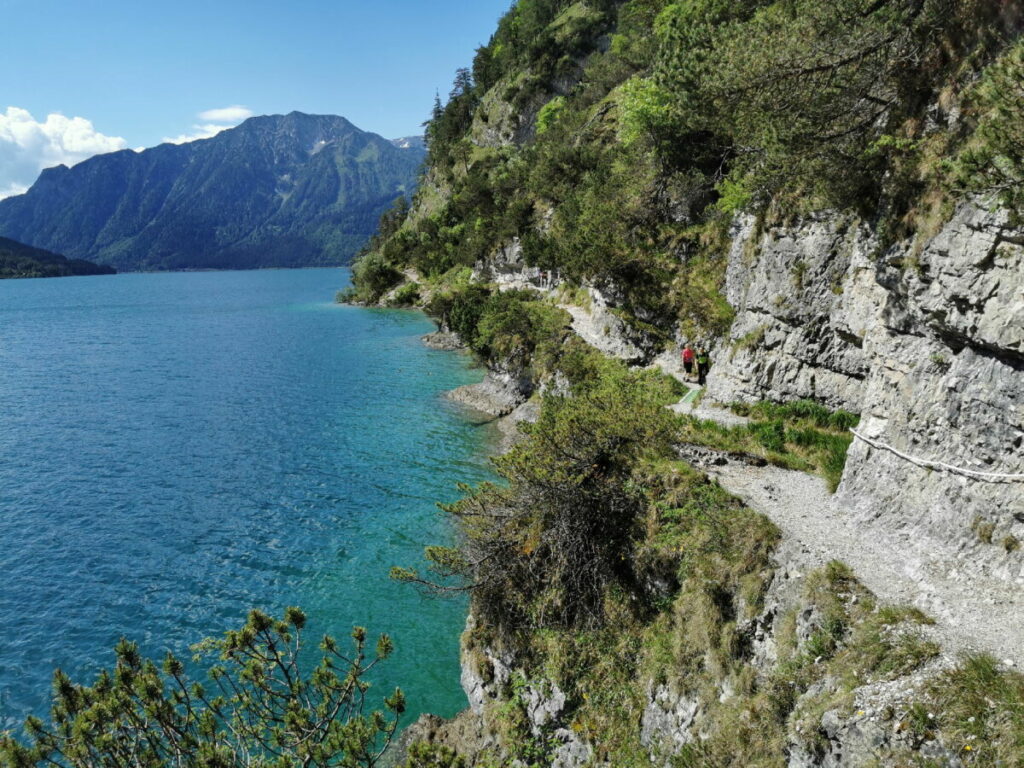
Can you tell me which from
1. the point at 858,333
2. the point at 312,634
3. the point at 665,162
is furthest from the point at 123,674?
the point at 665,162

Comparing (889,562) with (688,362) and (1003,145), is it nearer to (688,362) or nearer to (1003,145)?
(1003,145)

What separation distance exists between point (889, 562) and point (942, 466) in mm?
2661

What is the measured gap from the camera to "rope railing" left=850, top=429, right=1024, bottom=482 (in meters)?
12.1

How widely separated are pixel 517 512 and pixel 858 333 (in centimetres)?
1280

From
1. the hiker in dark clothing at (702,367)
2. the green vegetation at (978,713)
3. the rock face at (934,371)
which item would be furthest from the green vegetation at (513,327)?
the green vegetation at (978,713)

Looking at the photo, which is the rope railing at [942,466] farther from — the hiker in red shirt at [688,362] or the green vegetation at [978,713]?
the hiker in red shirt at [688,362]

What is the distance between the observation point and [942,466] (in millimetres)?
13531

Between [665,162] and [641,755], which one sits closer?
[641,755]

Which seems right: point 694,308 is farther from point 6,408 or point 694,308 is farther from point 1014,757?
point 6,408

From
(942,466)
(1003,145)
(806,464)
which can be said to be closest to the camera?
(1003,145)

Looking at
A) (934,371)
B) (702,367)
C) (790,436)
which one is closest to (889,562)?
(934,371)

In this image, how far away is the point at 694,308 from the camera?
31.4 m

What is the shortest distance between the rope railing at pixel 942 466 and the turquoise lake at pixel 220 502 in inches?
559

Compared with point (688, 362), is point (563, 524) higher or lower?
lower
